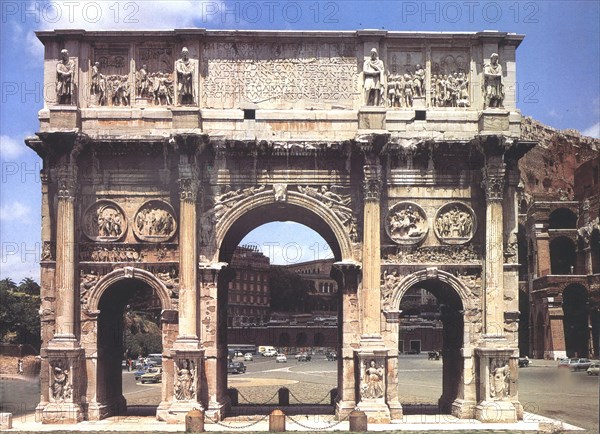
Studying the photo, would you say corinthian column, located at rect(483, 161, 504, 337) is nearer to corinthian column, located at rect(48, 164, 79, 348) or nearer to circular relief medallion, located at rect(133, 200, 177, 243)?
circular relief medallion, located at rect(133, 200, 177, 243)

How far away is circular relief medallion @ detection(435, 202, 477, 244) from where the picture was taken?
2328 centimetres

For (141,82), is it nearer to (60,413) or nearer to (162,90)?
(162,90)

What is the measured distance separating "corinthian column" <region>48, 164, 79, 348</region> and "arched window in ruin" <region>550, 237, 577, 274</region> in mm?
49816

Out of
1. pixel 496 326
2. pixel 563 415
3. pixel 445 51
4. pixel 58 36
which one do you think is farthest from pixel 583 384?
pixel 58 36

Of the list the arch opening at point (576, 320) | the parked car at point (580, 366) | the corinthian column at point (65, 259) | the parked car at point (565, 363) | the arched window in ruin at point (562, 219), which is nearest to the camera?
the corinthian column at point (65, 259)

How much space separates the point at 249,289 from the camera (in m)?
94.6

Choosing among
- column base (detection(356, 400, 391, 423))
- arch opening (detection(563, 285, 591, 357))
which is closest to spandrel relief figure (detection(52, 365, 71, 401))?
column base (detection(356, 400, 391, 423))

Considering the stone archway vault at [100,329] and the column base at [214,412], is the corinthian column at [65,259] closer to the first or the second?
the stone archway vault at [100,329]

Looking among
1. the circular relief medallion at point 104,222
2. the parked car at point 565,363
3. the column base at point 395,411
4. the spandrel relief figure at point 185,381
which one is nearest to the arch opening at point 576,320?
the parked car at point 565,363

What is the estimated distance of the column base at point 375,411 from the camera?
21656 millimetres

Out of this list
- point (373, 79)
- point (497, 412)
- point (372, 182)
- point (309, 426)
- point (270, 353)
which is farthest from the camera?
point (270, 353)

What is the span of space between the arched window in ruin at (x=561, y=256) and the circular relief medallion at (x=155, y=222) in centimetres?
4815

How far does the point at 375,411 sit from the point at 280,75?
366 inches

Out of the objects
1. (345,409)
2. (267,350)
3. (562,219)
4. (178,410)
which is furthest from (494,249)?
(267,350)
